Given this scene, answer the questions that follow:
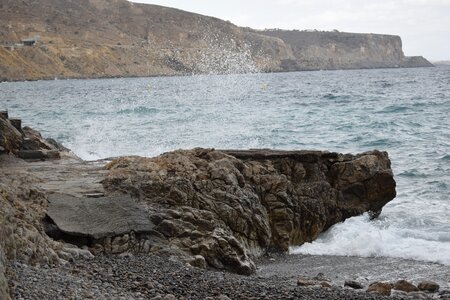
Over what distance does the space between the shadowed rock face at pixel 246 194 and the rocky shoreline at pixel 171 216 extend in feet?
0.07

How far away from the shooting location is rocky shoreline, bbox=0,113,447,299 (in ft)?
25.3

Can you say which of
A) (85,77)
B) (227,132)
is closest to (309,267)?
(227,132)

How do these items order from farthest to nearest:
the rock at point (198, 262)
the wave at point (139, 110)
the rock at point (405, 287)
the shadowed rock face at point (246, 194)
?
the wave at point (139, 110) → the shadowed rock face at point (246, 194) → the rock at point (198, 262) → the rock at point (405, 287)

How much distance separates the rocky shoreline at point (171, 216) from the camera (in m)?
7.71

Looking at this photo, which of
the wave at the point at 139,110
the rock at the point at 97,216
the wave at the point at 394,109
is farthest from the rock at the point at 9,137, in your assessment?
the wave at the point at 394,109

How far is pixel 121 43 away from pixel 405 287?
518ft

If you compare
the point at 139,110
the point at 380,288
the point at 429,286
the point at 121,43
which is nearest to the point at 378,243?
the point at 429,286

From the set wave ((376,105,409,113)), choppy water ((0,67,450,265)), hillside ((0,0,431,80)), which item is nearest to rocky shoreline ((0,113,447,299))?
choppy water ((0,67,450,265))

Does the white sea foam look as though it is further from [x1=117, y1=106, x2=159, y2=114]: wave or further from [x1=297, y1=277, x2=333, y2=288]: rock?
[x1=117, y1=106, x2=159, y2=114]: wave

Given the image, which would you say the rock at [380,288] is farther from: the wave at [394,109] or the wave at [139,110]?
the wave at [139,110]

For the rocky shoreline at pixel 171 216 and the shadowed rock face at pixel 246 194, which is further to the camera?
the shadowed rock face at pixel 246 194

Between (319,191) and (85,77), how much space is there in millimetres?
127982

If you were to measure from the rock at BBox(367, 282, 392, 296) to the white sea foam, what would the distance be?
2.47 meters

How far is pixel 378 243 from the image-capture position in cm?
1228
